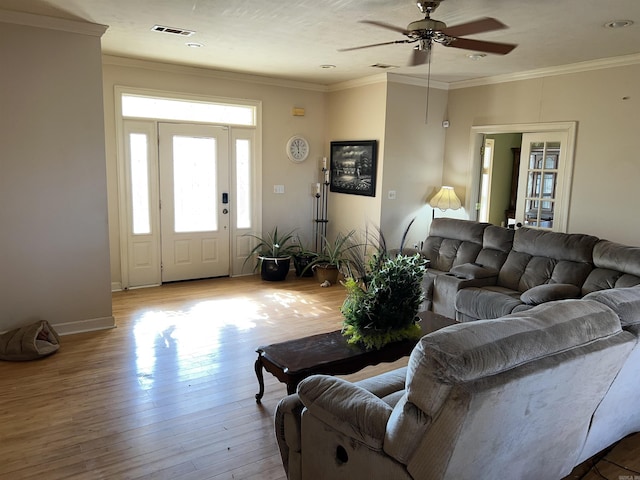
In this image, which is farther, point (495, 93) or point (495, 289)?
point (495, 93)

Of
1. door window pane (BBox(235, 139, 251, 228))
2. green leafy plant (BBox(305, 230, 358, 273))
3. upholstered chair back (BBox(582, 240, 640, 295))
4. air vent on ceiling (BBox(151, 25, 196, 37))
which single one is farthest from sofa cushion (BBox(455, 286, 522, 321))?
air vent on ceiling (BBox(151, 25, 196, 37))

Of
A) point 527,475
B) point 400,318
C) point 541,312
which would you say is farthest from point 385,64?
point 527,475

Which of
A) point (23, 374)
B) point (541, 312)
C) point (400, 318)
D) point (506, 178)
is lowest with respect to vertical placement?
point (23, 374)

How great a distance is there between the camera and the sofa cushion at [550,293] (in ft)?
12.7

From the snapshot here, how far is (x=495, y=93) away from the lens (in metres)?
6.01

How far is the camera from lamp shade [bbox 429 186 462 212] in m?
6.34

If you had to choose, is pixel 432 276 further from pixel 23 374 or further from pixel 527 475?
pixel 23 374

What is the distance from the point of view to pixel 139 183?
5887 mm

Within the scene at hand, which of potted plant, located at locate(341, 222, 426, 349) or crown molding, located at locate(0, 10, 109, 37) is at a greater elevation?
crown molding, located at locate(0, 10, 109, 37)

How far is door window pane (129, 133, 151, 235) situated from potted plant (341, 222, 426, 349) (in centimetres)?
382

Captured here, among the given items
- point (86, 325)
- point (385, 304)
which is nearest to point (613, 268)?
point (385, 304)

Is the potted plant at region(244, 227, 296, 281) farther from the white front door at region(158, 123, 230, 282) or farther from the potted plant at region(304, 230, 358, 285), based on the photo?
the white front door at region(158, 123, 230, 282)

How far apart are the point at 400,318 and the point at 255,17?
2629mm

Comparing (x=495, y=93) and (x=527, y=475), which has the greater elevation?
(x=495, y=93)
